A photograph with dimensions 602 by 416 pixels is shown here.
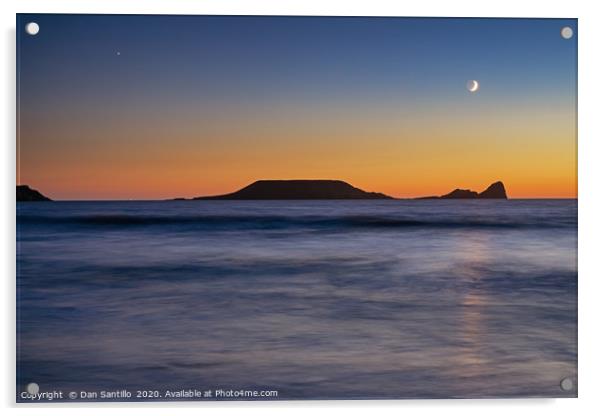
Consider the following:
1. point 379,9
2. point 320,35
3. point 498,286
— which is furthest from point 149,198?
point 498,286

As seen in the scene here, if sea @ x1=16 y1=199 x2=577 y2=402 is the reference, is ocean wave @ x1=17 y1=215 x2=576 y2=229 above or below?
above

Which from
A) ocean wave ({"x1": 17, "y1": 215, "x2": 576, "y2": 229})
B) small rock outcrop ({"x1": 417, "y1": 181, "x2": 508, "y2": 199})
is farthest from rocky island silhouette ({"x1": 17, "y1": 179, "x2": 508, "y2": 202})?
ocean wave ({"x1": 17, "y1": 215, "x2": 576, "y2": 229})

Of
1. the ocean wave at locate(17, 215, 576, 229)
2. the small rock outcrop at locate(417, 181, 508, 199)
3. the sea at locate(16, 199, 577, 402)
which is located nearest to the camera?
the sea at locate(16, 199, 577, 402)

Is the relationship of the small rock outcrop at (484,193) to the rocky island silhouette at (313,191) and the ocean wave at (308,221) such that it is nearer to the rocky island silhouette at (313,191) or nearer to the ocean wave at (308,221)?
the rocky island silhouette at (313,191)

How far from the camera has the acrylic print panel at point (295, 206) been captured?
12.3ft

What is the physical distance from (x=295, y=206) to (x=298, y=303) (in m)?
0.44

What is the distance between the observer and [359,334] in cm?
389

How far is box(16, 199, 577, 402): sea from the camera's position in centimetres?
374

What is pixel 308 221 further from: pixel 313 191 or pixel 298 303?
pixel 298 303

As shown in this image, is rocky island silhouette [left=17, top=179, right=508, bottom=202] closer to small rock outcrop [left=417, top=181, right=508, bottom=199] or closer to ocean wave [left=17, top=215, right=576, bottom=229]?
small rock outcrop [left=417, top=181, right=508, bottom=199]

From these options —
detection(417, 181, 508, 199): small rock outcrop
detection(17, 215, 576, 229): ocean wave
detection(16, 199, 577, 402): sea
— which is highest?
detection(417, 181, 508, 199): small rock outcrop

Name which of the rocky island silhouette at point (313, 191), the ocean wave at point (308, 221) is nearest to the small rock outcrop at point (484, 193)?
the rocky island silhouette at point (313, 191)

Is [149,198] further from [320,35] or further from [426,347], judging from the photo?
[426,347]

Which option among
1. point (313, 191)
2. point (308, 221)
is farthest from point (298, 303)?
point (313, 191)
